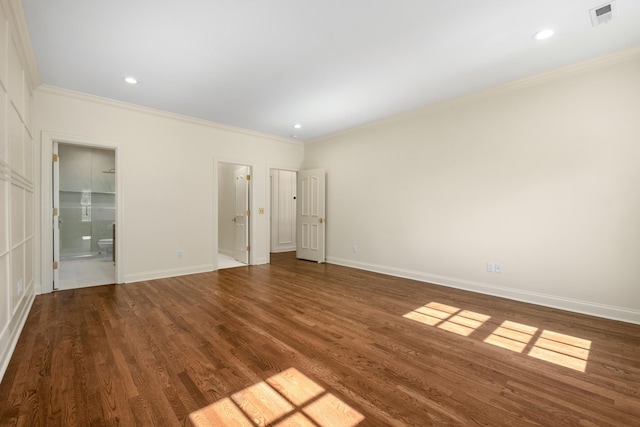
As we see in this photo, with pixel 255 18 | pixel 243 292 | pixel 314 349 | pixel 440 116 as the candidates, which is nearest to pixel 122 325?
pixel 243 292

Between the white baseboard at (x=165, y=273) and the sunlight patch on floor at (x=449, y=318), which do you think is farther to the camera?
the white baseboard at (x=165, y=273)

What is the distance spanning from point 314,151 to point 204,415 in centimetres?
569

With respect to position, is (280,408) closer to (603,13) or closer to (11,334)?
(11,334)

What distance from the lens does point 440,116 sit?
173 inches

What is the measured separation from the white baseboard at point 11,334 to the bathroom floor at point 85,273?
1.31 meters

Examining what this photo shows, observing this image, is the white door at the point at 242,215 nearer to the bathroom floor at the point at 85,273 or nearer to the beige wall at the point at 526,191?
the bathroom floor at the point at 85,273

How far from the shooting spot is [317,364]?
2109 millimetres

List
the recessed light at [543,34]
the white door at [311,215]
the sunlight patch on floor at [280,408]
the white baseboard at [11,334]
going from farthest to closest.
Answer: the white door at [311,215] → the recessed light at [543,34] → the white baseboard at [11,334] → the sunlight patch on floor at [280,408]

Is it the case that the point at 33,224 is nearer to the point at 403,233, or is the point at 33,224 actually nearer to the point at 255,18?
the point at 255,18

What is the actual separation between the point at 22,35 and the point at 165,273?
3.43m

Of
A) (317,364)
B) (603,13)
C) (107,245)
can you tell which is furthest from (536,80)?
(107,245)

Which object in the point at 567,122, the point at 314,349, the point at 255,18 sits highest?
the point at 255,18

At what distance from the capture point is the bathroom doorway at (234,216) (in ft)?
19.7

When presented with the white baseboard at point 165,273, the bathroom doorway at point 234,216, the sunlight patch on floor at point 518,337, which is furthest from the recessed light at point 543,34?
the white baseboard at point 165,273
